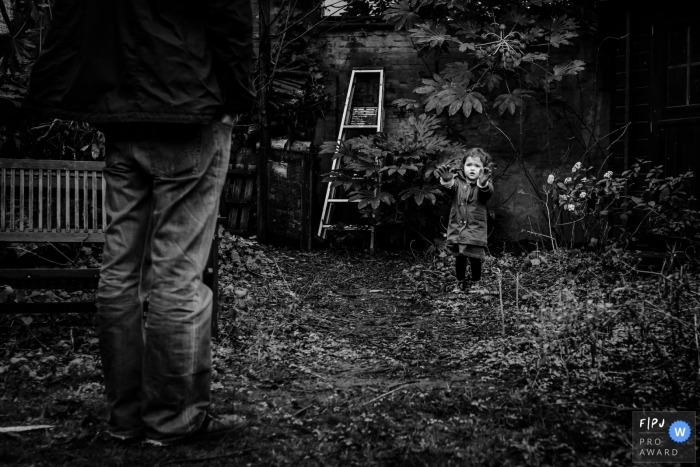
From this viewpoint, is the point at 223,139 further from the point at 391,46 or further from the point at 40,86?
the point at 391,46

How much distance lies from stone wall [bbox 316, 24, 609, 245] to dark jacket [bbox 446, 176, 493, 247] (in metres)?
2.50

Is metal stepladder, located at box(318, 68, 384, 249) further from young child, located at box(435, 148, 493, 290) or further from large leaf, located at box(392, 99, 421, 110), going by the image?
young child, located at box(435, 148, 493, 290)

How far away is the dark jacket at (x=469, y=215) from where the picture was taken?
5.88 meters

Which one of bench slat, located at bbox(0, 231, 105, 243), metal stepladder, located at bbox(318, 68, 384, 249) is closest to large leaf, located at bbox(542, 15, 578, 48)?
metal stepladder, located at bbox(318, 68, 384, 249)

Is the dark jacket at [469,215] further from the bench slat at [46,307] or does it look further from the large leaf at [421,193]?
the bench slat at [46,307]

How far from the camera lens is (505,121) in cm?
885

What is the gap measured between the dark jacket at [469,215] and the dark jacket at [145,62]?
12.8ft

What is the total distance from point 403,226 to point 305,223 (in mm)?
1181

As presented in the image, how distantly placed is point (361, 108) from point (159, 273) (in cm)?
738

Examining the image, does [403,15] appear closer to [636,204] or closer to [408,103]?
[408,103]

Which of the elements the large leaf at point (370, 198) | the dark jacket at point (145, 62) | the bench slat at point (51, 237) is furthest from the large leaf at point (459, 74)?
the dark jacket at point (145, 62)

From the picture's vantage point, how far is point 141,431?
7.20 ft

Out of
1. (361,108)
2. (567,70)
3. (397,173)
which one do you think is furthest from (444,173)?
(361,108)

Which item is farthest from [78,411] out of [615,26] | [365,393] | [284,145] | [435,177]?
[615,26]
